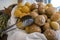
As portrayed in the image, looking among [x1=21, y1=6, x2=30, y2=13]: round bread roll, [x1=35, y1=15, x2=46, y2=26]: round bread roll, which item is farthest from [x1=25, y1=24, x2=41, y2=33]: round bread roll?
[x1=21, y1=6, x2=30, y2=13]: round bread roll

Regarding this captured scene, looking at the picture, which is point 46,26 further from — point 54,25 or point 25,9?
point 25,9

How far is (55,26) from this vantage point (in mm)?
677

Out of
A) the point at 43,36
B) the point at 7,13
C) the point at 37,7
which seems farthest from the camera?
the point at 7,13

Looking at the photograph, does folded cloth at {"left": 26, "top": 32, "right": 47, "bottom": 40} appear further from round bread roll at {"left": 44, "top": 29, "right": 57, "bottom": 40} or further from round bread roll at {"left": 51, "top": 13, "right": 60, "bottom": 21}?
round bread roll at {"left": 51, "top": 13, "right": 60, "bottom": 21}

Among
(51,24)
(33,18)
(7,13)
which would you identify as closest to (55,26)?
(51,24)

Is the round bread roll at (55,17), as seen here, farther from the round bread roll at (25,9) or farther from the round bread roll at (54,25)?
the round bread roll at (25,9)

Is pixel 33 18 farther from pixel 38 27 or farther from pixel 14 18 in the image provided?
pixel 14 18

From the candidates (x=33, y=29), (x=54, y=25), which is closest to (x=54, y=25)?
(x=54, y=25)

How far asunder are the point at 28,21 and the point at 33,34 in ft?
0.25

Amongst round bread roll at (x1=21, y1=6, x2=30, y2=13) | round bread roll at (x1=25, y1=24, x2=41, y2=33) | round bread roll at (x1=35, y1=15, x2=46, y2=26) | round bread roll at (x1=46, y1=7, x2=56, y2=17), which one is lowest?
round bread roll at (x1=25, y1=24, x2=41, y2=33)

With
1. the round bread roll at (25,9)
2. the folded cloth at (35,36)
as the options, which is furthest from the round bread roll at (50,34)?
the round bread roll at (25,9)

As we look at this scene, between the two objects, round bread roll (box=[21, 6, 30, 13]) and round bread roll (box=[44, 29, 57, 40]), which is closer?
round bread roll (box=[44, 29, 57, 40])

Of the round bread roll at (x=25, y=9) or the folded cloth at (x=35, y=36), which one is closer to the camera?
the folded cloth at (x=35, y=36)

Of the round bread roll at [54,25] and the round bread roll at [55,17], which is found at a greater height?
the round bread roll at [55,17]
